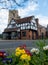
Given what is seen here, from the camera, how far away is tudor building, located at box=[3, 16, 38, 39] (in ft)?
182

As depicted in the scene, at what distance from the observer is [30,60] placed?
3.04 meters

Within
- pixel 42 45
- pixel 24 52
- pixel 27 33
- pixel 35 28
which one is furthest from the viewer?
pixel 35 28

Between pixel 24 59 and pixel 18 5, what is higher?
pixel 18 5

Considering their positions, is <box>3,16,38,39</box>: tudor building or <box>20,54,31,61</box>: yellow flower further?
<box>3,16,38,39</box>: tudor building

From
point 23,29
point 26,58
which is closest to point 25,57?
point 26,58

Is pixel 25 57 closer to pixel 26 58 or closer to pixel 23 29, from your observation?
pixel 26 58

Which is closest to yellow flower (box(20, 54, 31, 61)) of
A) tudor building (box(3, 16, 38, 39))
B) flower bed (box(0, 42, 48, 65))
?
flower bed (box(0, 42, 48, 65))

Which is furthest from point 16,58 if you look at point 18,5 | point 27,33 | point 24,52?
point 27,33

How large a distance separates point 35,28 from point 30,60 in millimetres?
55766

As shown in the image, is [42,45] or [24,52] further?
[42,45]

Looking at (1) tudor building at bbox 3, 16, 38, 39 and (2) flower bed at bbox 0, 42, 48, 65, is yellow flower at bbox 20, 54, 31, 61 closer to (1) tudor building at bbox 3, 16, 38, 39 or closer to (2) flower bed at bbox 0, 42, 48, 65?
(2) flower bed at bbox 0, 42, 48, 65

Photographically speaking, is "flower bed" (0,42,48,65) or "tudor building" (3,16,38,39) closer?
"flower bed" (0,42,48,65)

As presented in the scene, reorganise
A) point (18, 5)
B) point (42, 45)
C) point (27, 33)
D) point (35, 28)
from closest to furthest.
Answer: point (42, 45)
point (18, 5)
point (27, 33)
point (35, 28)

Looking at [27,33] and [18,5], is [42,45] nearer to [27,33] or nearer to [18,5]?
[18,5]
